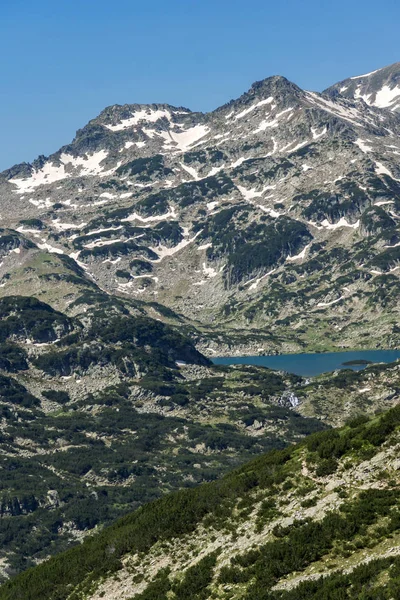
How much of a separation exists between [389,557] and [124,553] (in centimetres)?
2347

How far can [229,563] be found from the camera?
5300 centimetres

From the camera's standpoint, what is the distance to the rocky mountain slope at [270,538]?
47.8 m

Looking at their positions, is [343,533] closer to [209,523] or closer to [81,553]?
[209,523]

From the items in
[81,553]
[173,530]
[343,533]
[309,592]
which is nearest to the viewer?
[309,592]

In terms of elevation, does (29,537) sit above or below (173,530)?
below

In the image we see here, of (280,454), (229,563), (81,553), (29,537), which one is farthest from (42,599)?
(29,537)

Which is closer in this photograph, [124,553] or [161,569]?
[161,569]

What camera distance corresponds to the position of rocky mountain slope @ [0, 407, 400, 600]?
47.8 metres

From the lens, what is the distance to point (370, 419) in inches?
2717

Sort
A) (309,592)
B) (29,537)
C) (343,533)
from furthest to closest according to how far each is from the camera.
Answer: (29,537), (343,533), (309,592)

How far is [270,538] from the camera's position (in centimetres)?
5372

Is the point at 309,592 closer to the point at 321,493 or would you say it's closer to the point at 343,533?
the point at 343,533

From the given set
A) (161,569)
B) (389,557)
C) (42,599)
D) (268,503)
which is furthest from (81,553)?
(389,557)

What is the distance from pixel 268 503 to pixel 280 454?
1011cm
